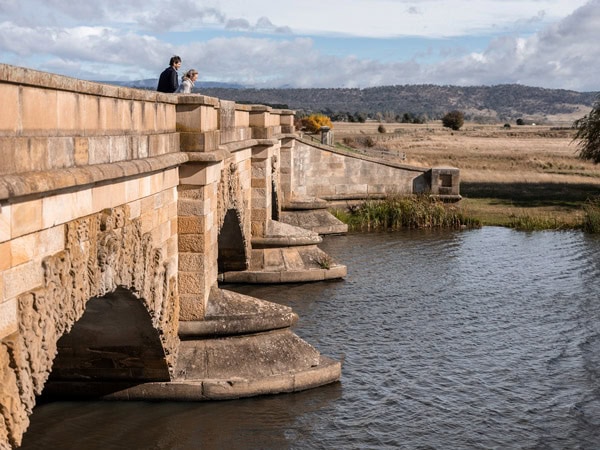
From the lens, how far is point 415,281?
2177 centimetres

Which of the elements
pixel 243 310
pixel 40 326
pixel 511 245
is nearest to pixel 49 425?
pixel 243 310

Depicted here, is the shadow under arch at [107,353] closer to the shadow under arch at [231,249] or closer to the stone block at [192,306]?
the stone block at [192,306]

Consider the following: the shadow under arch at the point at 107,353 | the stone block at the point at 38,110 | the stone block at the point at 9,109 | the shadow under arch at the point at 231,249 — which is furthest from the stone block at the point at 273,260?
the stone block at the point at 9,109

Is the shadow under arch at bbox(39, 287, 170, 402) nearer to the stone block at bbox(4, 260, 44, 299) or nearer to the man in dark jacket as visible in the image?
the man in dark jacket

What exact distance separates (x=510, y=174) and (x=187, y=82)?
33054 millimetres

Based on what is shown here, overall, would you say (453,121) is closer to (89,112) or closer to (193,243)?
(193,243)

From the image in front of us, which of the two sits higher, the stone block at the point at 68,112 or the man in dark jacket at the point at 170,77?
the man in dark jacket at the point at 170,77

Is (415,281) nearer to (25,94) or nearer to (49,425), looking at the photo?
(49,425)

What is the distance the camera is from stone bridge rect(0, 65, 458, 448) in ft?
21.5

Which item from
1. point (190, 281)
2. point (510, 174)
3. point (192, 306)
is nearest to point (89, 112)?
point (190, 281)

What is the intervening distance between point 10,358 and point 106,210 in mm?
2580

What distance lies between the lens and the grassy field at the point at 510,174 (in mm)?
33281

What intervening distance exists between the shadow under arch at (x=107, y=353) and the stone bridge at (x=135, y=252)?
0.9 inches

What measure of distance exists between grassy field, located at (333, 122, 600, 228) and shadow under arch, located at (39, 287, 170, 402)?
2049 centimetres
